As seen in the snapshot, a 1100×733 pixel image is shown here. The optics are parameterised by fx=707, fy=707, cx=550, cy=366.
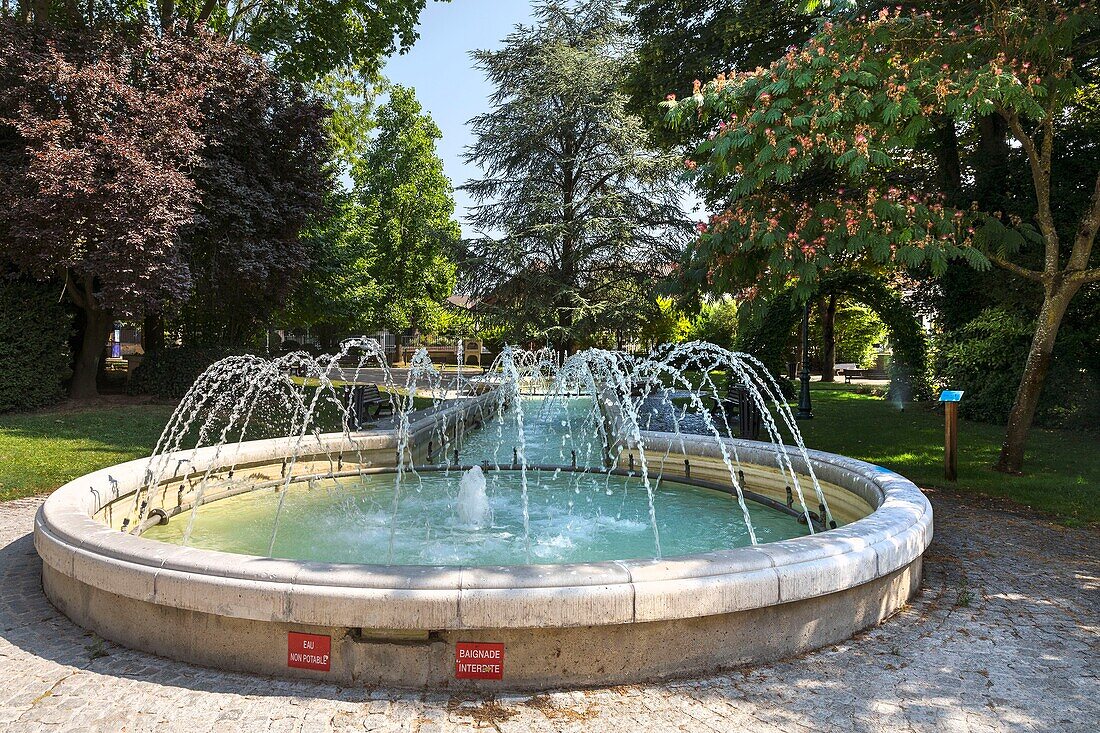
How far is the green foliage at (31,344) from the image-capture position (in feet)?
44.6

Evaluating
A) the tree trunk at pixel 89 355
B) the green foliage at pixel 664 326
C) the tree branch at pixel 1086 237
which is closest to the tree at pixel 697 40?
the tree branch at pixel 1086 237

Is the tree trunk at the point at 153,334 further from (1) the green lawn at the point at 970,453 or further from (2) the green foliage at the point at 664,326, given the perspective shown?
(1) the green lawn at the point at 970,453

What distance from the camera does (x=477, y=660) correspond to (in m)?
3.39

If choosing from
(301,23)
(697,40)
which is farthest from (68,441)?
(697,40)

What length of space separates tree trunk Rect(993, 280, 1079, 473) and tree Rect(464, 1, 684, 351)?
15.8m

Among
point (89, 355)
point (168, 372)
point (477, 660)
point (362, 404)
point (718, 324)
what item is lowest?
point (477, 660)

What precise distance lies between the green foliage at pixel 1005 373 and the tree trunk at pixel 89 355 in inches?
726

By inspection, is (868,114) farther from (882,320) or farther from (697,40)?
(882,320)

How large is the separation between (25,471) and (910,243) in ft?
35.1

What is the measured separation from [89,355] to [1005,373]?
19.2 metres

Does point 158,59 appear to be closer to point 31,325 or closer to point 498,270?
point 31,325

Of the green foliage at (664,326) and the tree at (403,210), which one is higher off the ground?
the tree at (403,210)

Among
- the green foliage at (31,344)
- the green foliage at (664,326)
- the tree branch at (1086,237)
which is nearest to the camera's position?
the tree branch at (1086,237)

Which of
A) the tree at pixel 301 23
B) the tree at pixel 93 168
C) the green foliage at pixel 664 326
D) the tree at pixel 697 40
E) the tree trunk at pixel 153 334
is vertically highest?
the tree at pixel 301 23
